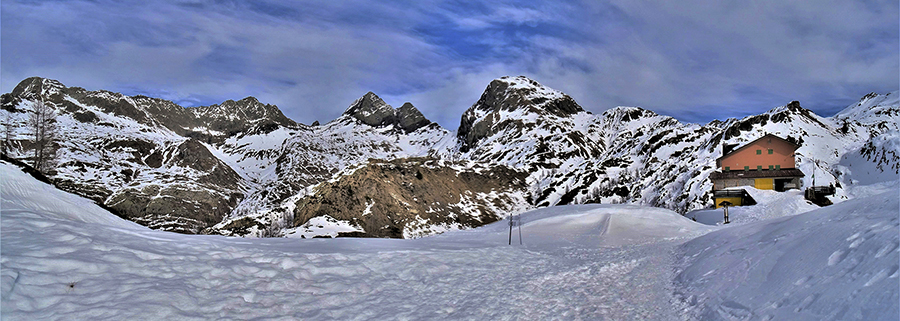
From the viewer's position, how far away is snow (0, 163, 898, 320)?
7.00 m

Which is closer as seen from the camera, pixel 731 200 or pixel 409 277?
pixel 409 277

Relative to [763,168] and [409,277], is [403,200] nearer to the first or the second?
[763,168]

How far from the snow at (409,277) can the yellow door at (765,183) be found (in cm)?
5731

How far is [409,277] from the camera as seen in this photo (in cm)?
1270

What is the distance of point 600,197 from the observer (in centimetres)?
9762

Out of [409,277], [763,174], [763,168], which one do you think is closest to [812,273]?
[409,277]

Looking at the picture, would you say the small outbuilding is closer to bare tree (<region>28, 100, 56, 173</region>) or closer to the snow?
the snow

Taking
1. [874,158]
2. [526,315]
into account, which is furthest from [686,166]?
[526,315]

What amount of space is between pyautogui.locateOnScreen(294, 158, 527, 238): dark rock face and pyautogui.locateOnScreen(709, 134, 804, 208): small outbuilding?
1625 inches

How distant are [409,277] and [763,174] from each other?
2662 inches

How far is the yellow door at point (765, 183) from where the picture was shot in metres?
61.4

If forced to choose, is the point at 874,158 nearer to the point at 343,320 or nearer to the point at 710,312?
the point at 710,312

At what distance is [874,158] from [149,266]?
291ft

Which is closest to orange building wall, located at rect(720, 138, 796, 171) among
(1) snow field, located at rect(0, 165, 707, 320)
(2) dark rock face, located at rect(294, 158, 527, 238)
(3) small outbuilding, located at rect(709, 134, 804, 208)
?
(3) small outbuilding, located at rect(709, 134, 804, 208)
